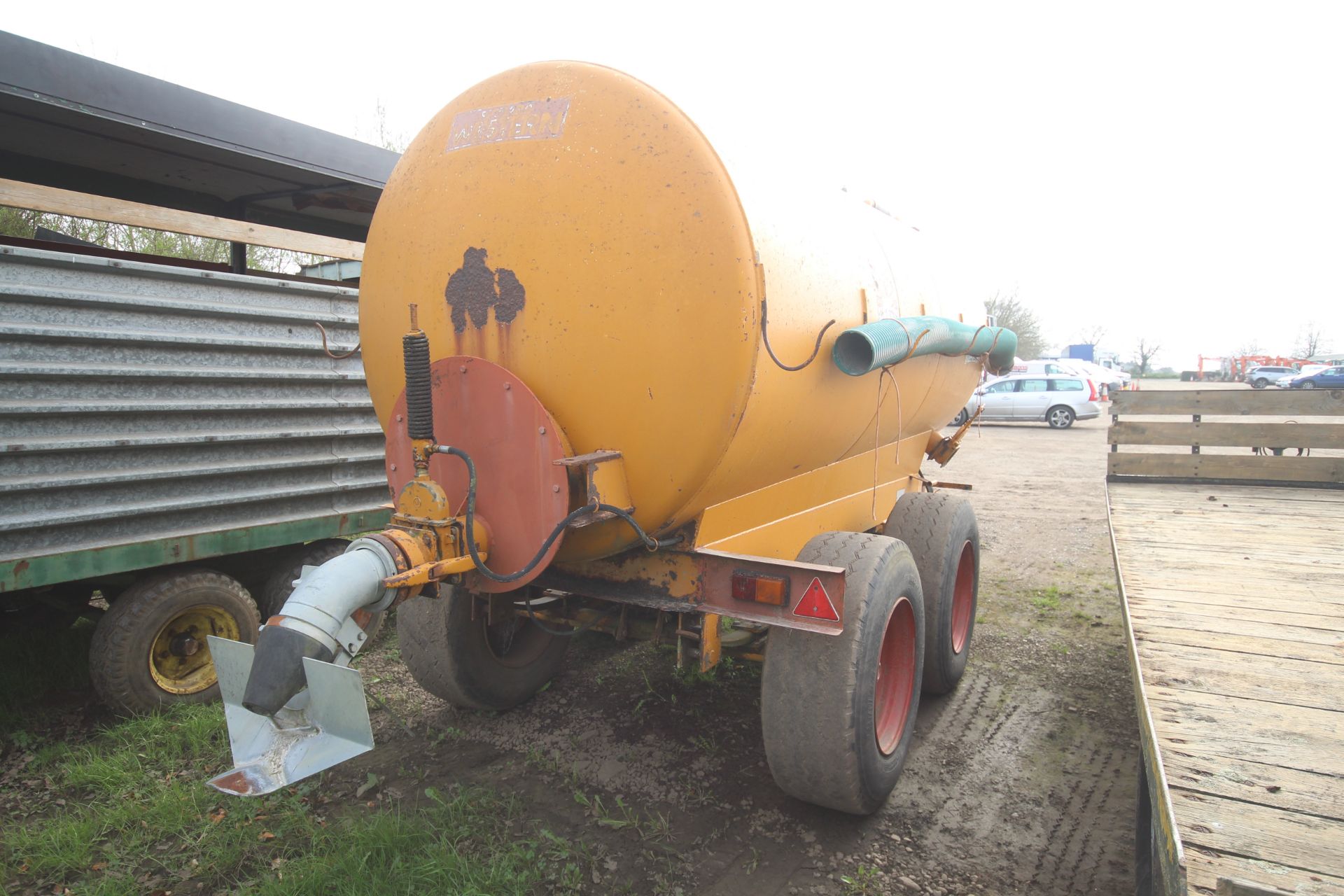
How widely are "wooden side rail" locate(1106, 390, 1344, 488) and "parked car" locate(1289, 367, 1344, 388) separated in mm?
32611

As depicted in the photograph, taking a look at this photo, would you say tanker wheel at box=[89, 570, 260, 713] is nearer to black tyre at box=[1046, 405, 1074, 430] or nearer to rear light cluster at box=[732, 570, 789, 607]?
rear light cluster at box=[732, 570, 789, 607]

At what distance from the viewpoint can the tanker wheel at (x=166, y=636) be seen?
3.69 meters

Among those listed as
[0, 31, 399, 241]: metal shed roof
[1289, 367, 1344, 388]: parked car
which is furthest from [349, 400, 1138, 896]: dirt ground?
[1289, 367, 1344, 388]: parked car

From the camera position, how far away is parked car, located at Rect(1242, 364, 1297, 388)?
141 feet

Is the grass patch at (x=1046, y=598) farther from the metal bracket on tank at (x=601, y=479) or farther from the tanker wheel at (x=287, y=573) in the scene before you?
the tanker wheel at (x=287, y=573)

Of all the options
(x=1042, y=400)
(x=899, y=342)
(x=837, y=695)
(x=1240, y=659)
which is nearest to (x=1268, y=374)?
(x=1042, y=400)

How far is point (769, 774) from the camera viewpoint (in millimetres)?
3508

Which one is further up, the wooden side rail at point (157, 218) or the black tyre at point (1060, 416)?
the wooden side rail at point (157, 218)

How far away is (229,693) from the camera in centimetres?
240

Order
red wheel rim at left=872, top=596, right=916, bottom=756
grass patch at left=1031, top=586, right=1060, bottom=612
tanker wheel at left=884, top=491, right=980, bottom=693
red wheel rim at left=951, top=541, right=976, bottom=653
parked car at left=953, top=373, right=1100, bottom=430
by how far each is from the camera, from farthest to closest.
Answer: parked car at left=953, top=373, right=1100, bottom=430 < grass patch at left=1031, top=586, right=1060, bottom=612 < red wheel rim at left=951, top=541, right=976, bottom=653 < tanker wheel at left=884, top=491, right=980, bottom=693 < red wheel rim at left=872, top=596, right=916, bottom=756

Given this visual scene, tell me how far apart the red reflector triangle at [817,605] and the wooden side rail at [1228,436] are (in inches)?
195

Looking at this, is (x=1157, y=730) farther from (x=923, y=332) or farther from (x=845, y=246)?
(x=845, y=246)

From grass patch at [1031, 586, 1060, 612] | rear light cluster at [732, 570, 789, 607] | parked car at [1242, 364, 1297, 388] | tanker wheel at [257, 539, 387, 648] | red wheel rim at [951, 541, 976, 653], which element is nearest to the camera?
rear light cluster at [732, 570, 789, 607]

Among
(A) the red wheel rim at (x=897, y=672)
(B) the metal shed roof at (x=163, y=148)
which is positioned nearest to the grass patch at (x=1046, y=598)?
(A) the red wheel rim at (x=897, y=672)
